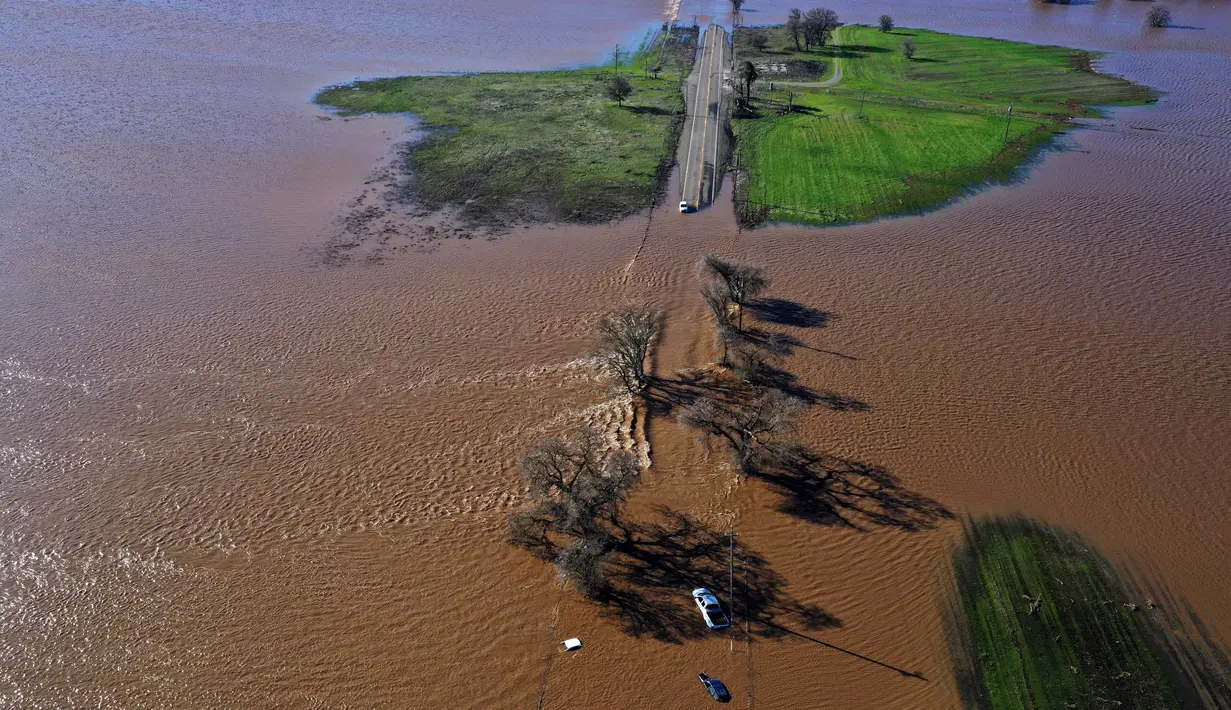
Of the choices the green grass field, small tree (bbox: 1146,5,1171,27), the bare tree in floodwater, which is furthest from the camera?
small tree (bbox: 1146,5,1171,27)

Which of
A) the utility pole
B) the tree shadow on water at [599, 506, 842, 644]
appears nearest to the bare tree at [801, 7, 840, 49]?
the utility pole

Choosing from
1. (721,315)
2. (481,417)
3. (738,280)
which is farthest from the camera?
(738,280)

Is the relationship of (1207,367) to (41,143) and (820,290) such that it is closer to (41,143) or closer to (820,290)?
(820,290)

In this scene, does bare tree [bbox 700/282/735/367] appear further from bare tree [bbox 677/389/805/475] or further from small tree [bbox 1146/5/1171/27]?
small tree [bbox 1146/5/1171/27]

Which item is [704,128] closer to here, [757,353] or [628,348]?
[757,353]

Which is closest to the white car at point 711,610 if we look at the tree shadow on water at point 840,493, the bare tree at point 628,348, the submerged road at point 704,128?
the tree shadow on water at point 840,493

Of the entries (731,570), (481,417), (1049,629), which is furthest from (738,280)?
(1049,629)
